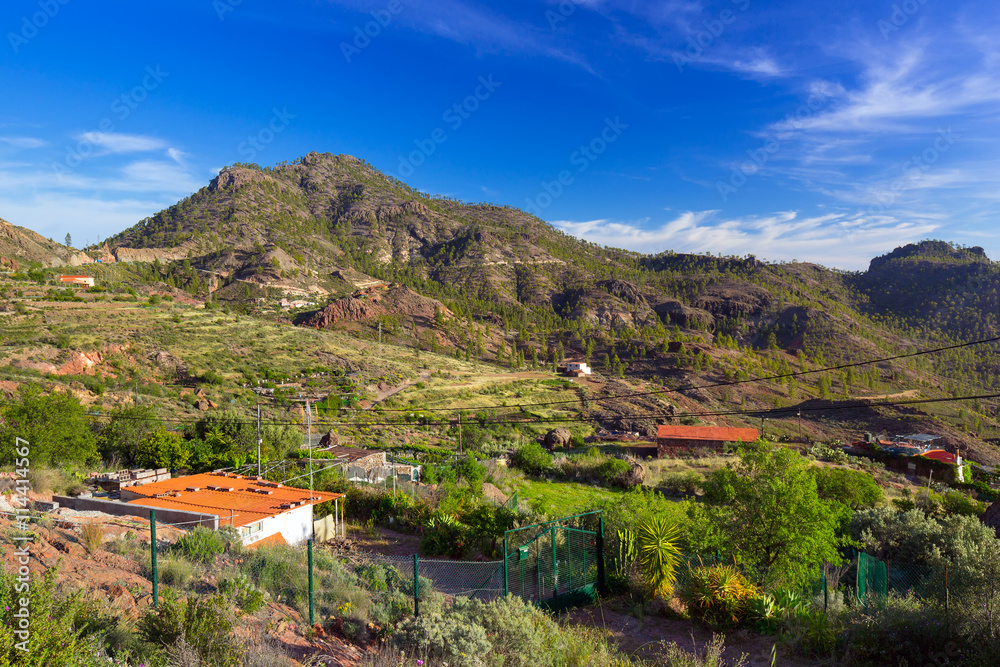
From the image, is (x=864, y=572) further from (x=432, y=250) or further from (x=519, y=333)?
(x=432, y=250)

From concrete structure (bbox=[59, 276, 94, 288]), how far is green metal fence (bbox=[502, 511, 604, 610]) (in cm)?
7640

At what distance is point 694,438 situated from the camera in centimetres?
4497

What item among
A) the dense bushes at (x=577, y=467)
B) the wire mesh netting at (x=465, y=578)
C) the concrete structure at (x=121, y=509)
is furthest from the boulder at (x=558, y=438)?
the concrete structure at (x=121, y=509)

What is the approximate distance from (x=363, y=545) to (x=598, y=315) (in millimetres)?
105399

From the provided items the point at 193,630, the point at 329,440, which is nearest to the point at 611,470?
the point at 329,440

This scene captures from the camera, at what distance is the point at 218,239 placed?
118 m

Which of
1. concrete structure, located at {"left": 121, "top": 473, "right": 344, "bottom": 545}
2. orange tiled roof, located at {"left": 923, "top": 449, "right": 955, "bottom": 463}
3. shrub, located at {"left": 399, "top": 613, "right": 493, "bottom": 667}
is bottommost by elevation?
orange tiled roof, located at {"left": 923, "top": 449, "right": 955, "bottom": 463}

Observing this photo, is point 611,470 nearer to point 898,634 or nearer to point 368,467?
point 368,467

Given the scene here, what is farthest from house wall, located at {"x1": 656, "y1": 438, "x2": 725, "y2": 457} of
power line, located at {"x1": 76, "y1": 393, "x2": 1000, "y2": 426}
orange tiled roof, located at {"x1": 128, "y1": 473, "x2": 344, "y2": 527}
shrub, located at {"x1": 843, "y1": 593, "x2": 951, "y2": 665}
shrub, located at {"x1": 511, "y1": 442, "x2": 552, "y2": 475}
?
shrub, located at {"x1": 843, "y1": 593, "x2": 951, "y2": 665}

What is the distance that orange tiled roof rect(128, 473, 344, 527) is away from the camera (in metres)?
14.6

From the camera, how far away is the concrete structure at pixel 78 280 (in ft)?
216

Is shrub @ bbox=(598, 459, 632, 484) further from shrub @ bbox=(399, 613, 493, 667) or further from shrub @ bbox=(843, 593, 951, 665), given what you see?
shrub @ bbox=(399, 613, 493, 667)

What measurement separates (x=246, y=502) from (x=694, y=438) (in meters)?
38.2

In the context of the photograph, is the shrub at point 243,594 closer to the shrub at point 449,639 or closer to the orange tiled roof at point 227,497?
the shrub at point 449,639
